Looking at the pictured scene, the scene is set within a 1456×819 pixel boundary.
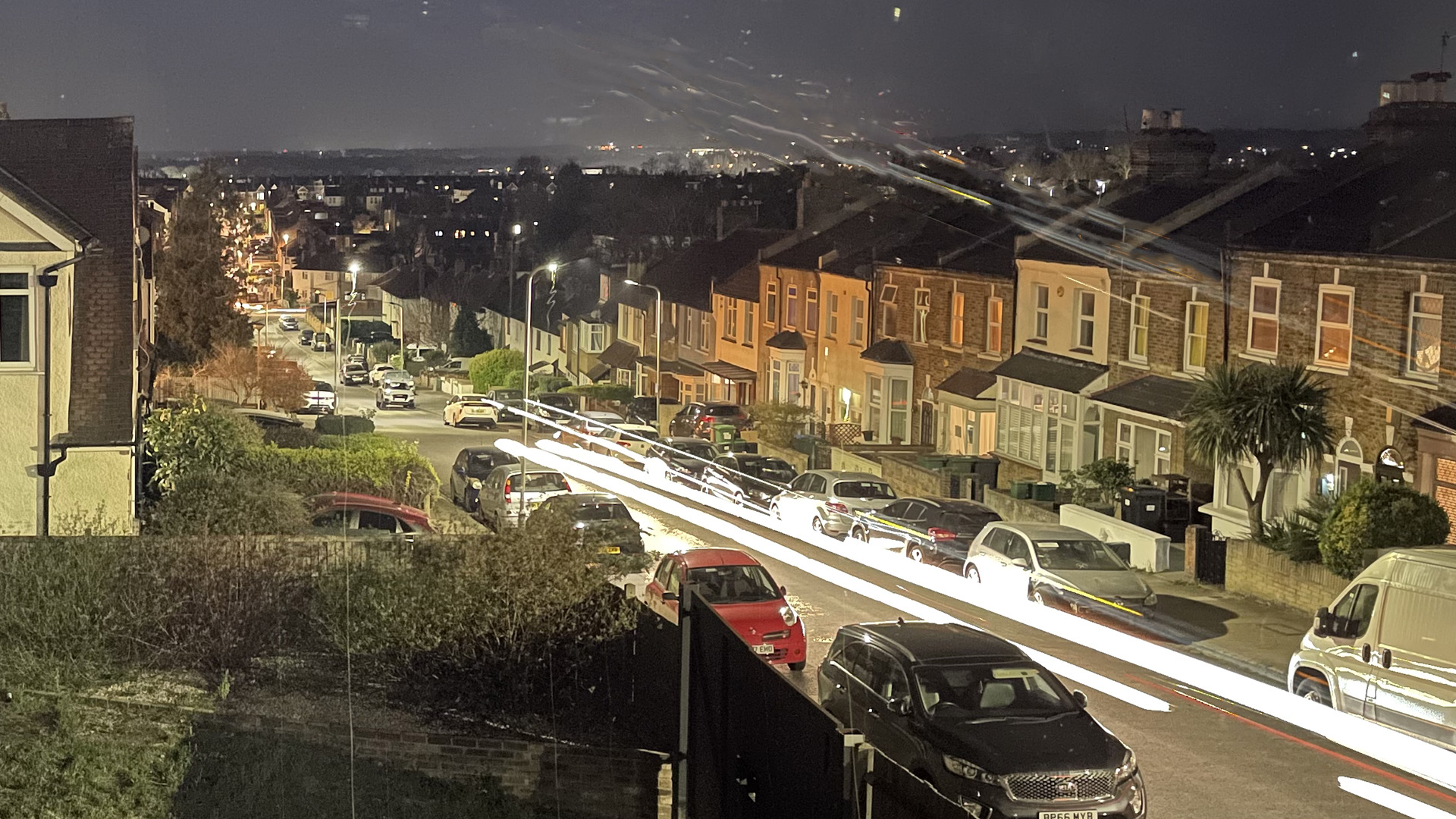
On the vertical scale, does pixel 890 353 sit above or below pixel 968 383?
above

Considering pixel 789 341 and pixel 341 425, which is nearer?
pixel 341 425

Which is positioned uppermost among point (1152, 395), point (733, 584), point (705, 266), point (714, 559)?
point (705, 266)

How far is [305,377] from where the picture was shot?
49.0 m

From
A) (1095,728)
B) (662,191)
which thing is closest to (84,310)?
(1095,728)

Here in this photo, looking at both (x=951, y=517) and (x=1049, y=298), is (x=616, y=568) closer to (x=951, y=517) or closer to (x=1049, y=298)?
(x=951, y=517)

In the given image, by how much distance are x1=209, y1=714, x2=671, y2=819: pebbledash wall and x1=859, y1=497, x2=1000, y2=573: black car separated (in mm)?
13334

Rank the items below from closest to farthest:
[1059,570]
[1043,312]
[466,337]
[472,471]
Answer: [1059,570]
[472,471]
[1043,312]
[466,337]

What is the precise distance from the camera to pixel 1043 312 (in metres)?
40.5

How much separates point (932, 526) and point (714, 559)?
939cm

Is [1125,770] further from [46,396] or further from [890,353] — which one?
[890,353]

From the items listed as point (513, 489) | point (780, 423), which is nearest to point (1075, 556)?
point (513, 489)

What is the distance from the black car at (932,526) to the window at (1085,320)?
991 centimetres

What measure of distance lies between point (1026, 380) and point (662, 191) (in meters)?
72.8

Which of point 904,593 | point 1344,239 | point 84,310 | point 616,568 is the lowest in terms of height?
point 904,593
